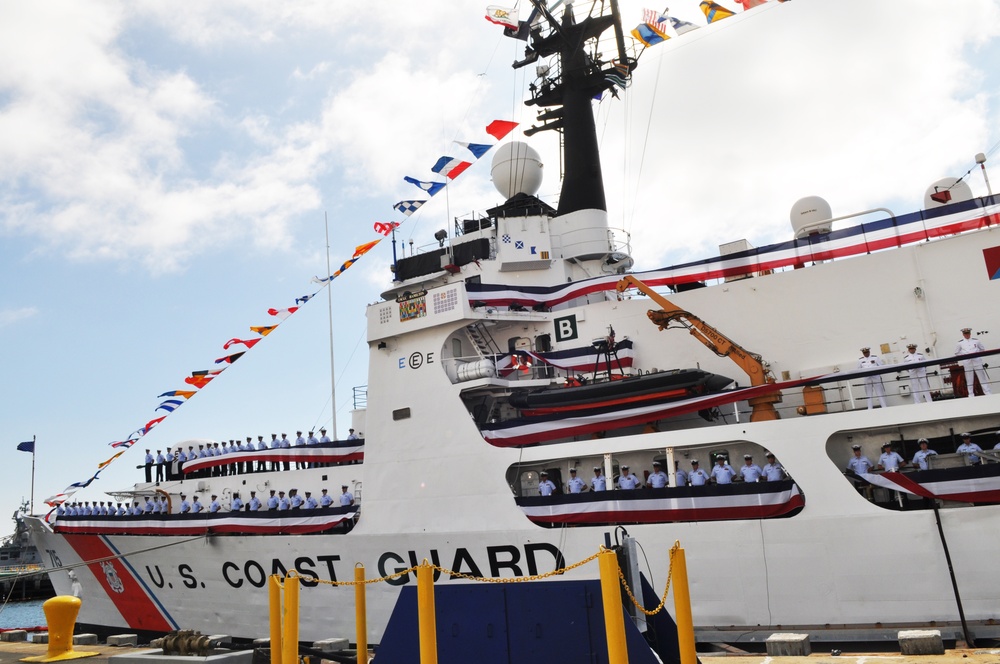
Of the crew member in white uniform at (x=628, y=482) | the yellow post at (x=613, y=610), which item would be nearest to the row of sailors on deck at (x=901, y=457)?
the crew member in white uniform at (x=628, y=482)

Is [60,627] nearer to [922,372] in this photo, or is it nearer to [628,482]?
[628,482]

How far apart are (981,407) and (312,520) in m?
11.5

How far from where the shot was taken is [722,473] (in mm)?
11578

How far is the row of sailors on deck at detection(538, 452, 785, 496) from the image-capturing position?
11550 millimetres

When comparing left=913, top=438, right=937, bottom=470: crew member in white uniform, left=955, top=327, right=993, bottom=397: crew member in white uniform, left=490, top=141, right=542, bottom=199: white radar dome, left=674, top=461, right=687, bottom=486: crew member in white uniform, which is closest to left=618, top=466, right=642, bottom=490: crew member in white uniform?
left=674, top=461, right=687, bottom=486: crew member in white uniform

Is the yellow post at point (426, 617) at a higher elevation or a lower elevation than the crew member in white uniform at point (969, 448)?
lower

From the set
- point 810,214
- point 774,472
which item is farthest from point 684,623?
point 810,214

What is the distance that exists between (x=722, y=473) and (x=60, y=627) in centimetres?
923

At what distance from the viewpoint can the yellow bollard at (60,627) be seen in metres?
8.84

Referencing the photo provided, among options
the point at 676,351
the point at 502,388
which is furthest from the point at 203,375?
the point at 676,351

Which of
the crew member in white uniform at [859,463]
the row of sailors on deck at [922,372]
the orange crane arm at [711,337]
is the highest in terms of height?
the orange crane arm at [711,337]

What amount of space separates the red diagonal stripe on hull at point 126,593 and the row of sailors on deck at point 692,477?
34.2 ft

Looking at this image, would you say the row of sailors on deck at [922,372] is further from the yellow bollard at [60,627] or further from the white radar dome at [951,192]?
the yellow bollard at [60,627]

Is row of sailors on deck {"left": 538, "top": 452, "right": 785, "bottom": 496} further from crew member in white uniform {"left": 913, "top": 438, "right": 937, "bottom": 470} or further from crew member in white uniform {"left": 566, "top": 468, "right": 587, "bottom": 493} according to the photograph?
crew member in white uniform {"left": 913, "top": 438, "right": 937, "bottom": 470}
